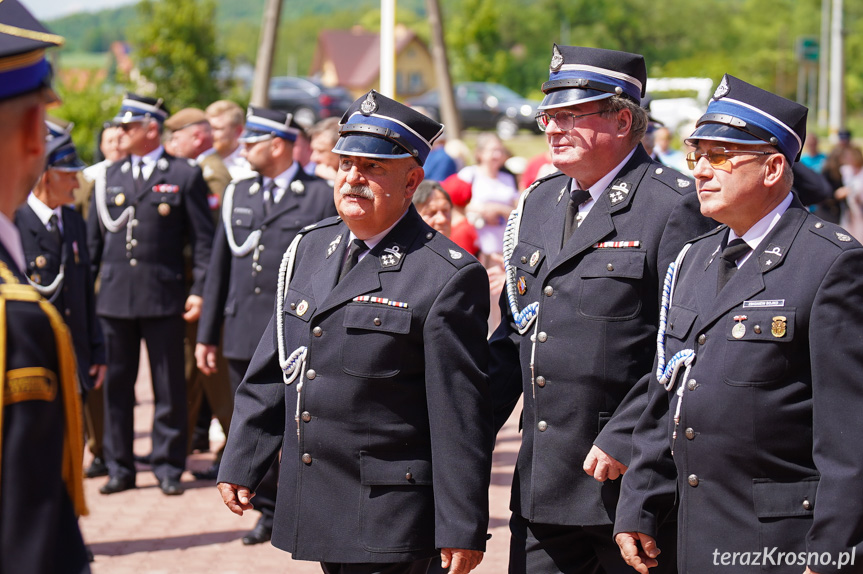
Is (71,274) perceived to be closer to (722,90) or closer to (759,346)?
(722,90)

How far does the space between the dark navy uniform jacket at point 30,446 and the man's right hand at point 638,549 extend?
196 centimetres

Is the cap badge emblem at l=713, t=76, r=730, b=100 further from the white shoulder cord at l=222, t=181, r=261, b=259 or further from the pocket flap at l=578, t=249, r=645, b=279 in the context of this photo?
the white shoulder cord at l=222, t=181, r=261, b=259

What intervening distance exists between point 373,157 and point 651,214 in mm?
997

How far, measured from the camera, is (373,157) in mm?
3955

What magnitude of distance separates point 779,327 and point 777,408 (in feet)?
0.76

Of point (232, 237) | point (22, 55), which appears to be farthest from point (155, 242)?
point (22, 55)

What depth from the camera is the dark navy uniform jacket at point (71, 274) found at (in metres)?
6.74

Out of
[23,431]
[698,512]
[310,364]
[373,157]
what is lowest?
[698,512]

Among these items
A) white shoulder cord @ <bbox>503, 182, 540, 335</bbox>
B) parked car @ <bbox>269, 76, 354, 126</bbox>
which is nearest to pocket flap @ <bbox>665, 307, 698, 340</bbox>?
white shoulder cord @ <bbox>503, 182, 540, 335</bbox>

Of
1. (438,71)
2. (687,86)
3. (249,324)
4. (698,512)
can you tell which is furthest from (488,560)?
(687,86)

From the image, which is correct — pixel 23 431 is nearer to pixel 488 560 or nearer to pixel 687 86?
pixel 488 560

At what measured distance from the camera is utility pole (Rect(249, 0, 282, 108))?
15.9 meters

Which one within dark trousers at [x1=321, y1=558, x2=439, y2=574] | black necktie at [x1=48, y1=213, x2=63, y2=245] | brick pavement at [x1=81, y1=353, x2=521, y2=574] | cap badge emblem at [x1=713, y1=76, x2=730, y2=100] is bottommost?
brick pavement at [x1=81, y1=353, x2=521, y2=574]

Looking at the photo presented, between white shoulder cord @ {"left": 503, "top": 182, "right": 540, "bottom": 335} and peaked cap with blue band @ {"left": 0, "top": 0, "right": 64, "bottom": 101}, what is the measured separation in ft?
7.01
